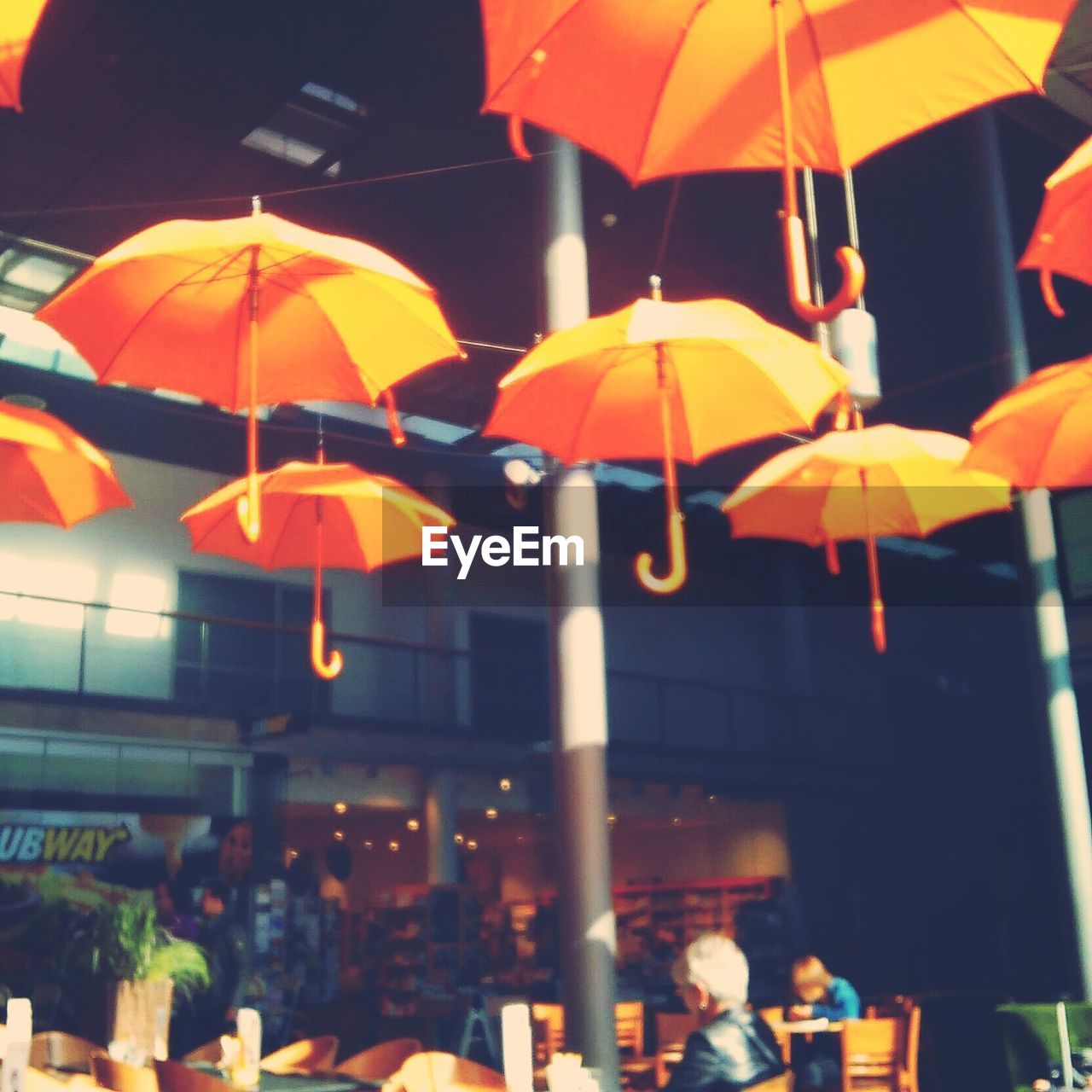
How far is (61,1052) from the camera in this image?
646 cm

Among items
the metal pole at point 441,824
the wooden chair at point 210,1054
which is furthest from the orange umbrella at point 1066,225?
the metal pole at point 441,824

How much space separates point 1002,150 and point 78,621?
367 inches

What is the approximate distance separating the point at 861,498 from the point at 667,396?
1.94 metres

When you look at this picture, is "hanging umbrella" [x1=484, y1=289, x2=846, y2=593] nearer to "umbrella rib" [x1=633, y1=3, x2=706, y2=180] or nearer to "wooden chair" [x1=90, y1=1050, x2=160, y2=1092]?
"umbrella rib" [x1=633, y1=3, x2=706, y2=180]

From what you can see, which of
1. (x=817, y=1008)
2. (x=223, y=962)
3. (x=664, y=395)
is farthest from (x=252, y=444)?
(x=223, y=962)

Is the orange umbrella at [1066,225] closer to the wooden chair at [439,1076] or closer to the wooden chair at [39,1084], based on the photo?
the wooden chair at [439,1076]

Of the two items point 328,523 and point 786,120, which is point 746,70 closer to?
point 786,120

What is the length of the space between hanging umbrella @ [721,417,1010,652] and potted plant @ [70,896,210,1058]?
3.57 m

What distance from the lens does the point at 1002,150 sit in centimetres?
936

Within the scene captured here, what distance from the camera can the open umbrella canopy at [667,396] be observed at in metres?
4.86

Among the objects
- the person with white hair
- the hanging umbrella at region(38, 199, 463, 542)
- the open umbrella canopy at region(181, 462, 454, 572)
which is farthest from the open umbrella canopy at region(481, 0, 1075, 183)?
the open umbrella canopy at region(181, 462, 454, 572)

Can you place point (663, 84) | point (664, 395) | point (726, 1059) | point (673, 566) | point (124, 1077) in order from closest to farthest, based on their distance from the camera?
point (663, 84)
point (726, 1059)
point (673, 566)
point (664, 395)
point (124, 1077)

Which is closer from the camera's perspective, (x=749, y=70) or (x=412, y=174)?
(x=749, y=70)

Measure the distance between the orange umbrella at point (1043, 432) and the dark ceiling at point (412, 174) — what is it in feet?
10.7
